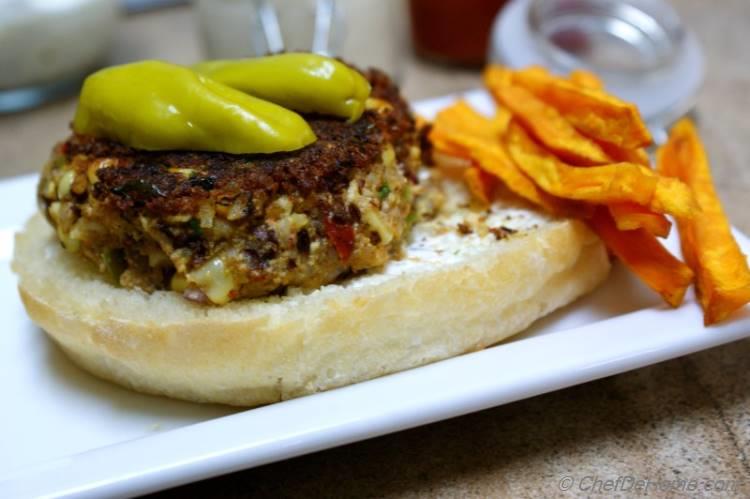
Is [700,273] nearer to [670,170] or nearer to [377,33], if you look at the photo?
[670,170]

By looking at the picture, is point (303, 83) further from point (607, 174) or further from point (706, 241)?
point (706, 241)

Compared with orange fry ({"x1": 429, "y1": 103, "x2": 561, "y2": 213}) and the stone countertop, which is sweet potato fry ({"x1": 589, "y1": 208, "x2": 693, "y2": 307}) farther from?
the stone countertop

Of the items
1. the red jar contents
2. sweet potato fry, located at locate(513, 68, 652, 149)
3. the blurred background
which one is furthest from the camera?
the red jar contents

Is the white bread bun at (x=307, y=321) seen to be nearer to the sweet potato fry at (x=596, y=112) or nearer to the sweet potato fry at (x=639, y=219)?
the sweet potato fry at (x=639, y=219)

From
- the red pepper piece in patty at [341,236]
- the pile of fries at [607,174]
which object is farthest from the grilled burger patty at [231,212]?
the pile of fries at [607,174]

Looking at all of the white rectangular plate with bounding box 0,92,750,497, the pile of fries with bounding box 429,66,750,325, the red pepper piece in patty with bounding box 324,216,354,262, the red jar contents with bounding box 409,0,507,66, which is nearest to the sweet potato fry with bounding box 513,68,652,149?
the pile of fries with bounding box 429,66,750,325

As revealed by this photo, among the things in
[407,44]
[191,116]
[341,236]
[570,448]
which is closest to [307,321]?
[341,236]

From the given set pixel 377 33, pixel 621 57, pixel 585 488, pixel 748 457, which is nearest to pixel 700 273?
pixel 748 457
